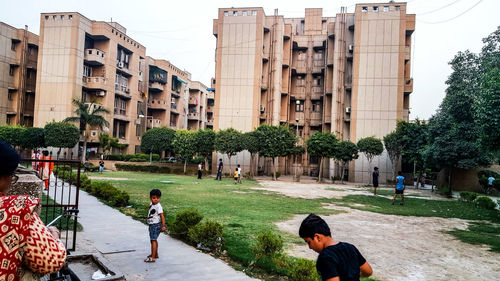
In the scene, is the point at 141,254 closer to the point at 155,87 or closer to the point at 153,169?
the point at 153,169

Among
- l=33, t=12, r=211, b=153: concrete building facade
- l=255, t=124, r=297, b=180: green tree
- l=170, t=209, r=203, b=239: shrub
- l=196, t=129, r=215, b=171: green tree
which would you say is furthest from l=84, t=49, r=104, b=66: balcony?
l=170, t=209, r=203, b=239: shrub

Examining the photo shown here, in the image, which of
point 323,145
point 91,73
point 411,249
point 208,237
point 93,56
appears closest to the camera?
point 208,237

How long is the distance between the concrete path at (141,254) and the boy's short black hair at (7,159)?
3749 millimetres

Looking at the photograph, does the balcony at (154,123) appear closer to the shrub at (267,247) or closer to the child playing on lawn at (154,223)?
the child playing on lawn at (154,223)

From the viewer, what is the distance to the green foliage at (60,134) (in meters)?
33.8

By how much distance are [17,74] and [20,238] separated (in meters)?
48.3

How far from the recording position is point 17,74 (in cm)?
4072

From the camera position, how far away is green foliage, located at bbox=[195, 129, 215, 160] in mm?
35844

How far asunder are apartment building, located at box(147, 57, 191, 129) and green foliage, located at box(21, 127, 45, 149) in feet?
48.4

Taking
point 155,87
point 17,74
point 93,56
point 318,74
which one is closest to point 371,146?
point 318,74

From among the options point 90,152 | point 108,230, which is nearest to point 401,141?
point 108,230

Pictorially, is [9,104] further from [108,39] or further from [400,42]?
[400,42]

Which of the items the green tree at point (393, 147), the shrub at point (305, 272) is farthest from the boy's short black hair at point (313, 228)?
the green tree at point (393, 147)

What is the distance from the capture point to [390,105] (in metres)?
35.7
